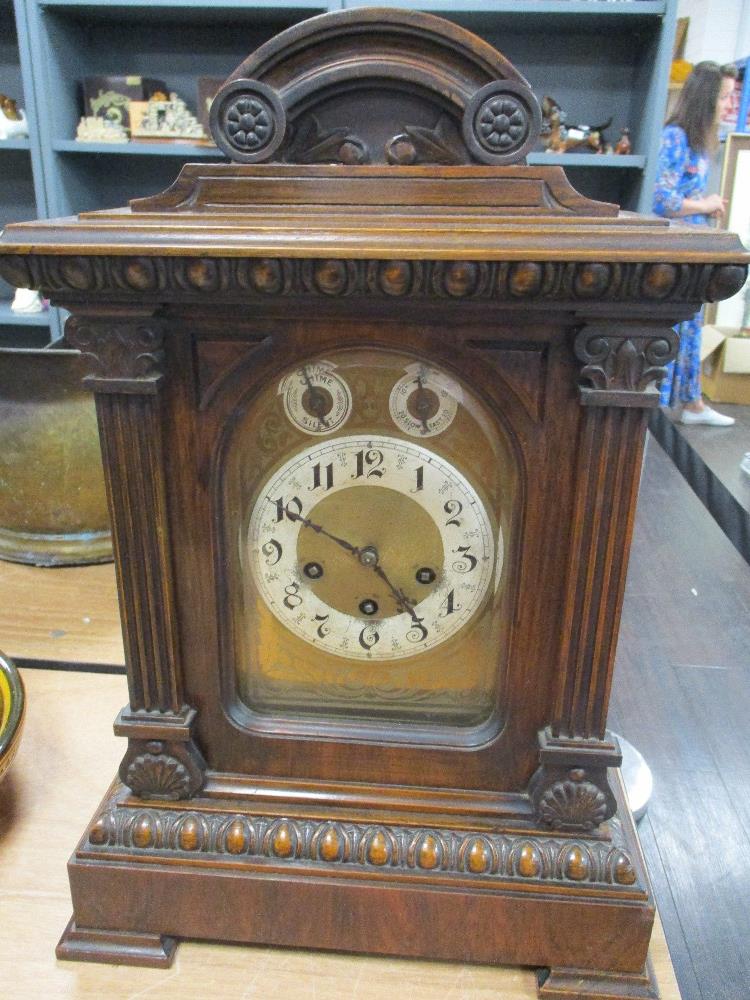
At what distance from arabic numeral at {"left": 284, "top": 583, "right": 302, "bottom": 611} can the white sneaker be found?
2368 millimetres

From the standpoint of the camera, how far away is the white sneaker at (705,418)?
2.66 m

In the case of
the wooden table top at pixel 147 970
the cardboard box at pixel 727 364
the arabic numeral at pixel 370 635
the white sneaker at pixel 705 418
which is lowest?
the white sneaker at pixel 705 418

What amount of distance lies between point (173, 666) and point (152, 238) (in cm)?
27

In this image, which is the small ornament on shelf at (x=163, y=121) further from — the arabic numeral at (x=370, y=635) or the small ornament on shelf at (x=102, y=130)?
the arabic numeral at (x=370, y=635)

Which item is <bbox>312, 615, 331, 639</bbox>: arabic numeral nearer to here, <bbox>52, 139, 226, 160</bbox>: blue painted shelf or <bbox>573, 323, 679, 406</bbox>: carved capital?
<bbox>573, 323, 679, 406</bbox>: carved capital

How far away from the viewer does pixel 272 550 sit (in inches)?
21.5

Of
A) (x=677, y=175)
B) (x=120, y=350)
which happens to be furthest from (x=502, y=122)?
(x=677, y=175)

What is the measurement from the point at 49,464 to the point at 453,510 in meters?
0.56

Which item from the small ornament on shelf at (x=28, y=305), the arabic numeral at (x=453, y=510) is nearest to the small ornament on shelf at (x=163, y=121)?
the small ornament on shelf at (x=28, y=305)

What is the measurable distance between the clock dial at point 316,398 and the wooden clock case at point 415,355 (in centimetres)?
1

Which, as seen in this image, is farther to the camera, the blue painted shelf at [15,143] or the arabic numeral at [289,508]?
the blue painted shelf at [15,143]

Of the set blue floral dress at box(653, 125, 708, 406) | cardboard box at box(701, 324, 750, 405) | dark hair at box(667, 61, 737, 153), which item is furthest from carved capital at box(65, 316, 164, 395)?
cardboard box at box(701, 324, 750, 405)

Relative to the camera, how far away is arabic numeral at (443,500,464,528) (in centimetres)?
52

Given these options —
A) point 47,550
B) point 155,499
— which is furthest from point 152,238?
point 47,550
